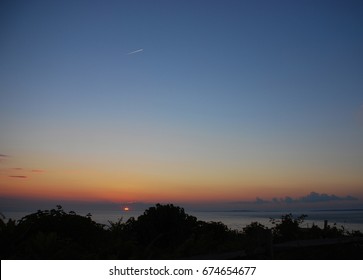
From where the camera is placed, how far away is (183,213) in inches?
557

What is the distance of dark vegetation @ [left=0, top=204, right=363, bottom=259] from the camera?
9.14m

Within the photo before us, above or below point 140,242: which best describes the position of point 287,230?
above

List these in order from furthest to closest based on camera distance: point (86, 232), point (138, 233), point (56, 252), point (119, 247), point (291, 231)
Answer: point (291, 231) < point (138, 233) < point (86, 232) < point (119, 247) < point (56, 252)

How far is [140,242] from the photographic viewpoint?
13875mm

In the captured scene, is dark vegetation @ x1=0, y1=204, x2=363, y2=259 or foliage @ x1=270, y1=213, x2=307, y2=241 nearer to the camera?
dark vegetation @ x1=0, y1=204, x2=363, y2=259

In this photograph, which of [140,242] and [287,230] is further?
[287,230]

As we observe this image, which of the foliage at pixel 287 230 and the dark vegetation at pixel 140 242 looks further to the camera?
the foliage at pixel 287 230

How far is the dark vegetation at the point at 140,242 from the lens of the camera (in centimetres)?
914

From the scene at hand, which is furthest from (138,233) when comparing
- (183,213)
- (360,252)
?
(360,252)
